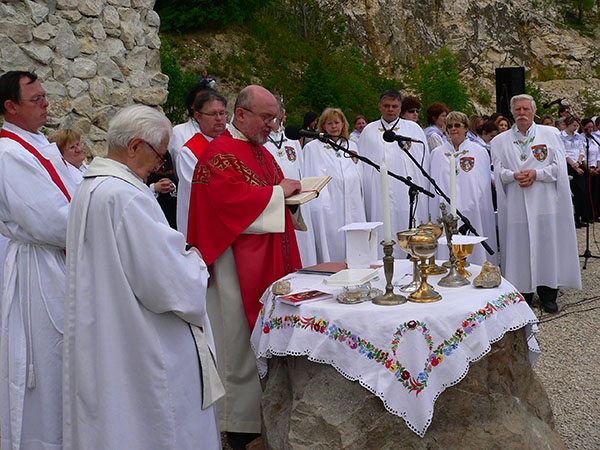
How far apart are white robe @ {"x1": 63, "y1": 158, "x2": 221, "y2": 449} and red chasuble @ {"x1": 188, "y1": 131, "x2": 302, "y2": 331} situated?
0.82 m

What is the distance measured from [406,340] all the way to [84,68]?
5622mm

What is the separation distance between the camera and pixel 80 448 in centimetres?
240

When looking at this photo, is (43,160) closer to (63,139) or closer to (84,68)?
(63,139)

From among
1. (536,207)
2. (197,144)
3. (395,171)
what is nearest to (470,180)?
(395,171)

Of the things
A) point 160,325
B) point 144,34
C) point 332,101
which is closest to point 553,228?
point 160,325

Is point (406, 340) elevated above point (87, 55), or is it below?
below

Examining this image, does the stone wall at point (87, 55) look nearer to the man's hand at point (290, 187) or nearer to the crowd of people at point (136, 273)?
the crowd of people at point (136, 273)

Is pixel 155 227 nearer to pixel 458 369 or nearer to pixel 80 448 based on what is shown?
pixel 80 448

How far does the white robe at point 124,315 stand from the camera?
230cm

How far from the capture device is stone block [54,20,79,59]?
21.3 feet

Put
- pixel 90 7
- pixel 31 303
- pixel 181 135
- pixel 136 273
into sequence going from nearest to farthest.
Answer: pixel 136 273, pixel 31 303, pixel 181 135, pixel 90 7

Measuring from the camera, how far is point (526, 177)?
5715 mm

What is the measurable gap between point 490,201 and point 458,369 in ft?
15.1

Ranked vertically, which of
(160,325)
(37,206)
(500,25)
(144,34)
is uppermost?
(500,25)
